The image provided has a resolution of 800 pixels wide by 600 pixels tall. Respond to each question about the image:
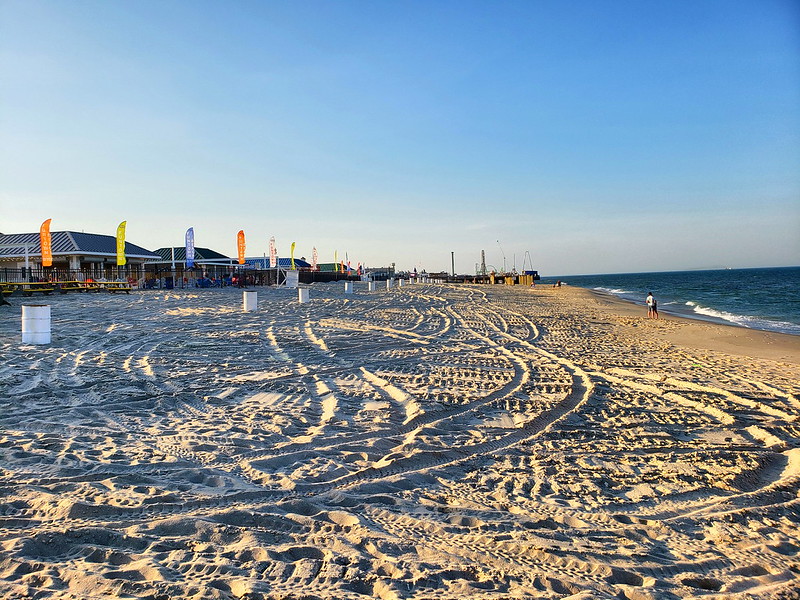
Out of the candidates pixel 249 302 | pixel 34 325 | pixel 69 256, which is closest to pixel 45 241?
pixel 69 256

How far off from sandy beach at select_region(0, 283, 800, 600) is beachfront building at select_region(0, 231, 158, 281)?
27.0 m

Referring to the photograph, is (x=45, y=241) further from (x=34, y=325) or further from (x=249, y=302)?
(x=34, y=325)

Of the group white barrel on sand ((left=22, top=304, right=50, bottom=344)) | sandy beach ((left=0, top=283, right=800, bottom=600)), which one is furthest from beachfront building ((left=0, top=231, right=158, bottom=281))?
sandy beach ((left=0, top=283, right=800, bottom=600))

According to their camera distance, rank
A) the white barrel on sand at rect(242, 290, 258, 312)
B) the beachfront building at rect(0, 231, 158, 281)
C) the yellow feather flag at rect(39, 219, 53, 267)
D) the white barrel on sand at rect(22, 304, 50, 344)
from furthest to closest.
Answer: the beachfront building at rect(0, 231, 158, 281), the yellow feather flag at rect(39, 219, 53, 267), the white barrel on sand at rect(242, 290, 258, 312), the white barrel on sand at rect(22, 304, 50, 344)

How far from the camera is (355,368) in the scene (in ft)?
25.0

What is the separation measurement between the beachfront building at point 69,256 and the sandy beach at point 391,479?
2696 cm

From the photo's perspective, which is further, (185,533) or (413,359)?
(413,359)

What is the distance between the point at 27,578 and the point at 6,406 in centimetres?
372

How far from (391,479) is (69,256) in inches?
1415

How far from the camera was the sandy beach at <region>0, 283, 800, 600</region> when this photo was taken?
241cm

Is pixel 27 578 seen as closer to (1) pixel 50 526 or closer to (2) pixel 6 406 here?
(1) pixel 50 526

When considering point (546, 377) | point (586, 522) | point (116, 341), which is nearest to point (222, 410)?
point (586, 522)

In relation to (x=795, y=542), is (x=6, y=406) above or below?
above

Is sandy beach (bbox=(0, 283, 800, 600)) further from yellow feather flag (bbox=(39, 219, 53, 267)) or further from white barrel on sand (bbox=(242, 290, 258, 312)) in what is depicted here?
yellow feather flag (bbox=(39, 219, 53, 267))
